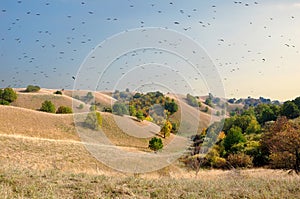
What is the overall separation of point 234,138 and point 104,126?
25512 mm

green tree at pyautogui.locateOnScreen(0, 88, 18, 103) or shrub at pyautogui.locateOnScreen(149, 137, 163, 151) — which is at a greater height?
green tree at pyautogui.locateOnScreen(0, 88, 18, 103)

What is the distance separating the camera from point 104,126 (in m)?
64.4

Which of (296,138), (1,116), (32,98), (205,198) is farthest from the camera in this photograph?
(32,98)

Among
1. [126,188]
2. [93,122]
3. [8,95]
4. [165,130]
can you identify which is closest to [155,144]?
[165,130]

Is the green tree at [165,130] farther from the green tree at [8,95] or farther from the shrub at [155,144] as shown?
the green tree at [8,95]

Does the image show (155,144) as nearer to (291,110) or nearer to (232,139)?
(232,139)

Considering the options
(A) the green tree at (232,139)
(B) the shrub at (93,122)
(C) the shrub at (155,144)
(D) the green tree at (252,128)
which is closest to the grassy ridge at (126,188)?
(C) the shrub at (155,144)

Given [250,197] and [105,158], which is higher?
[250,197]

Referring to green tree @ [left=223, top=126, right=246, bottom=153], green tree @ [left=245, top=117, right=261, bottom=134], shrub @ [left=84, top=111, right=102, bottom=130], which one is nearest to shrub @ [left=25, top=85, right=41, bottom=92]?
shrub @ [left=84, top=111, right=102, bottom=130]

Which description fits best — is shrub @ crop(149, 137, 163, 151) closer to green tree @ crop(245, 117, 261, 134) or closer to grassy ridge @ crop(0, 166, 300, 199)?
green tree @ crop(245, 117, 261, 134)

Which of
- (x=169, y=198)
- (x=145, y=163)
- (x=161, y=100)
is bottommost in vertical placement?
(x=145, y=163)

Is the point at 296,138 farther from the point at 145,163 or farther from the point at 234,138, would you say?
the point at 234,138

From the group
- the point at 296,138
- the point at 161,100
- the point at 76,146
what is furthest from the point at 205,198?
the point at 161,100

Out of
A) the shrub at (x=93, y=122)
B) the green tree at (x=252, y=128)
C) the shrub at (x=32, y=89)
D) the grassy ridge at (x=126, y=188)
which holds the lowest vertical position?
the shrub at (x=93, y=122)
